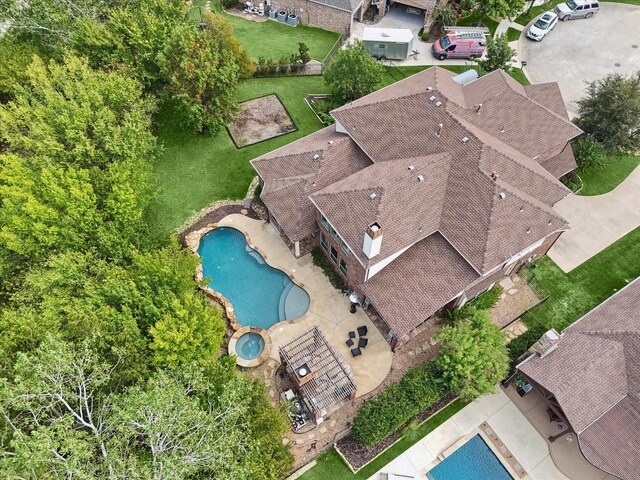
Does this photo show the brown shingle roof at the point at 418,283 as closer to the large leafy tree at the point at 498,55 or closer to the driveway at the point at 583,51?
the large leafy tree at the point at 498,55

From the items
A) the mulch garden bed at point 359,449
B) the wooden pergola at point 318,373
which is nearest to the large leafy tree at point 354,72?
the wooden pergola at point 318,373

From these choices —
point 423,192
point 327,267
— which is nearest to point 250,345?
point 327,267

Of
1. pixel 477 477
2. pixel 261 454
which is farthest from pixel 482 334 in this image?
pixel 261 454

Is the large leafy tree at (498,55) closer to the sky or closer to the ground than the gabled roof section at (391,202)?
closer to the sky

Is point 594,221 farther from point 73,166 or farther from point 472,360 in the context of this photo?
point 73,166

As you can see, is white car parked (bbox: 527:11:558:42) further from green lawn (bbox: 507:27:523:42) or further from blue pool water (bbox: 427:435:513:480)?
blue pool water (bbox: 427:435:513:480)

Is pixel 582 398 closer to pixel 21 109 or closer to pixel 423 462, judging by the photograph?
pixel 423 462
